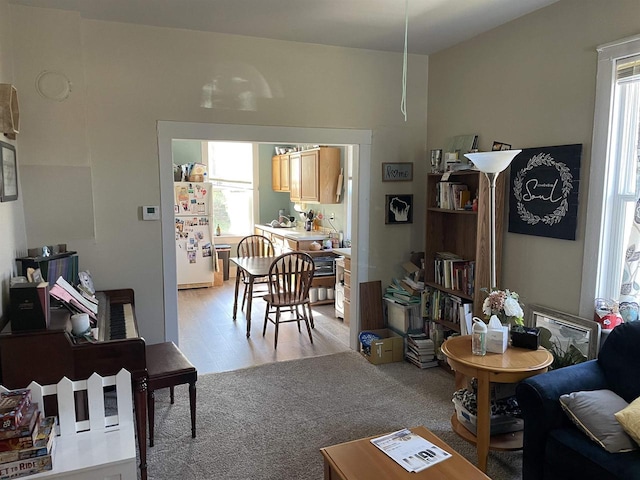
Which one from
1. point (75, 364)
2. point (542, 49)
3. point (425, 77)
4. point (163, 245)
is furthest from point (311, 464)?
point (425, 77)

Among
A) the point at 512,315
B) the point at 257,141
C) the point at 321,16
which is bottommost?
the point at 512,315

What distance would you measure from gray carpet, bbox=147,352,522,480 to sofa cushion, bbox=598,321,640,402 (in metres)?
0.72

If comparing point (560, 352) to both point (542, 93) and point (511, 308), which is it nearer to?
point (511, 308)

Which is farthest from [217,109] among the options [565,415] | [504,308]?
[565,415]

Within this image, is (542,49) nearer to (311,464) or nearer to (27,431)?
(311,464)

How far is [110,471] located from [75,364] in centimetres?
62

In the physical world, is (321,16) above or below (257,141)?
above

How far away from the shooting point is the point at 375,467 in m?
1.88

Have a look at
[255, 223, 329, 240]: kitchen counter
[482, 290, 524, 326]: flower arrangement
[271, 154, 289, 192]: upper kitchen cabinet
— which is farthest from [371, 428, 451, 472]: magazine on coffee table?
[271, 154, 289, 192]: upper kitchen cabinet

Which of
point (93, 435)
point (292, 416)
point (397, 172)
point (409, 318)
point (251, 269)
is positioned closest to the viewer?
point (93, 435)

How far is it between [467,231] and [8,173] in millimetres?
3226

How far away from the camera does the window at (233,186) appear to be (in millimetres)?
7867

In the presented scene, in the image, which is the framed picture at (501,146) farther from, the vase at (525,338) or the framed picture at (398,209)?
the vase at (525,338)

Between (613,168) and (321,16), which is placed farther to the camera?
(321,16)
